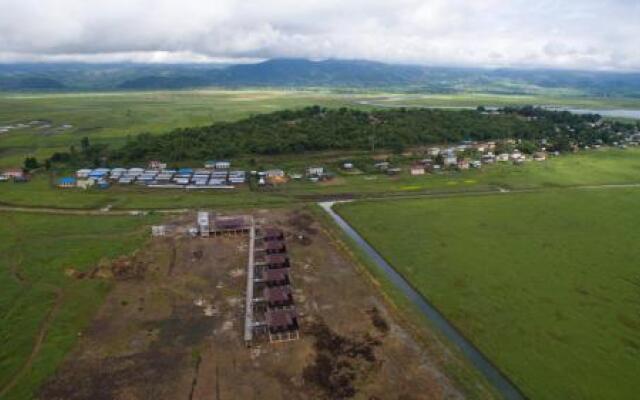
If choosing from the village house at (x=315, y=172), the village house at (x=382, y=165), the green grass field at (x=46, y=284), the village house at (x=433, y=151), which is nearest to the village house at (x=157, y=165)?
the green grass field at (x=46, y=284)

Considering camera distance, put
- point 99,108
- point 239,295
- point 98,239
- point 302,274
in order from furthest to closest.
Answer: point 99,108 < point 98,239 < point 302,274 < point 239,295

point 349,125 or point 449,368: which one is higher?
point 349,125

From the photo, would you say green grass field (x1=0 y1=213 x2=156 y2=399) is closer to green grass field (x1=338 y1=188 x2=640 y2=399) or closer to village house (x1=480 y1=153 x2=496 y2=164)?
green grass field (x1=338 y1=188 x2=640 y2=399)

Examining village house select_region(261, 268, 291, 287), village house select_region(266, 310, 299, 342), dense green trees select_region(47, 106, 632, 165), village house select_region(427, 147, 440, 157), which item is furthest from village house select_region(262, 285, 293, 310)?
village house select_region(427, 147, 440, 157)

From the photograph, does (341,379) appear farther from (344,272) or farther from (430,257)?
(430,257)

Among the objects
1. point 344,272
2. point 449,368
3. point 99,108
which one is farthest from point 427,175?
point 99,108

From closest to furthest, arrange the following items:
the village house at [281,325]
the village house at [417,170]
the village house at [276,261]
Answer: the village house at [281,325], the village house at [276,261], the village house at [417,170]

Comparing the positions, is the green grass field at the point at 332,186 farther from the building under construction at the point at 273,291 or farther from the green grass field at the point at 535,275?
the building under construction at the point at 273,291
